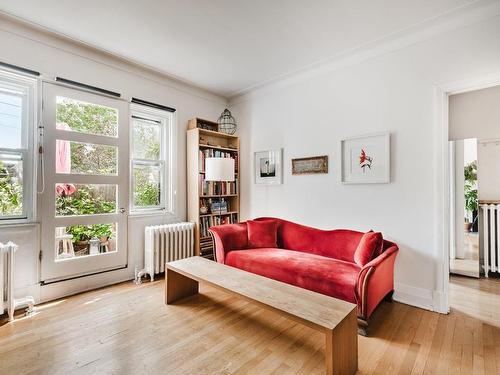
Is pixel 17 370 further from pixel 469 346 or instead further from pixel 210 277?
pixel 469 346

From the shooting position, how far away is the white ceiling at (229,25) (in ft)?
7.30

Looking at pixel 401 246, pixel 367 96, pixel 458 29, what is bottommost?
pixel 401 246

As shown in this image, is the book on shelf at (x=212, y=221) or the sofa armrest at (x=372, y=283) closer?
the sofa armrest at (x=372, y=283)

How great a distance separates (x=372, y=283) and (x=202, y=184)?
2618 millimetres

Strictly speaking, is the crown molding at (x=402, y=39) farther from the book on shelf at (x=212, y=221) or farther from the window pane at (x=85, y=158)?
the window pane at (x=85, y=158)

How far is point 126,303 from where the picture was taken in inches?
103

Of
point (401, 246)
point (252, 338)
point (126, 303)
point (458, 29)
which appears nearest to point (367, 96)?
point (458, 29)

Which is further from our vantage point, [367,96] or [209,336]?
[367,96]

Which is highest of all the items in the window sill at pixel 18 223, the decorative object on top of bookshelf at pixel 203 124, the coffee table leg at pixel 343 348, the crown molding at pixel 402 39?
the crown molding at pixel 402 39

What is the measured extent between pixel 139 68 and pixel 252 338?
3476 mm

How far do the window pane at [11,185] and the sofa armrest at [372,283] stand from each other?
3381mm

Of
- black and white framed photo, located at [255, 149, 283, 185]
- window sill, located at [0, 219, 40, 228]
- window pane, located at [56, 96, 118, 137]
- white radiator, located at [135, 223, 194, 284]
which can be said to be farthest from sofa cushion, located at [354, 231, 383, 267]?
window sill, located at [0, 219, 40, 228]

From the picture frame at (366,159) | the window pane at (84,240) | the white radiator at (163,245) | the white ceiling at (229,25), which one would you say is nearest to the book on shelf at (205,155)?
the white radiator at (163,245)

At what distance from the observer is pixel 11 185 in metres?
2.53
